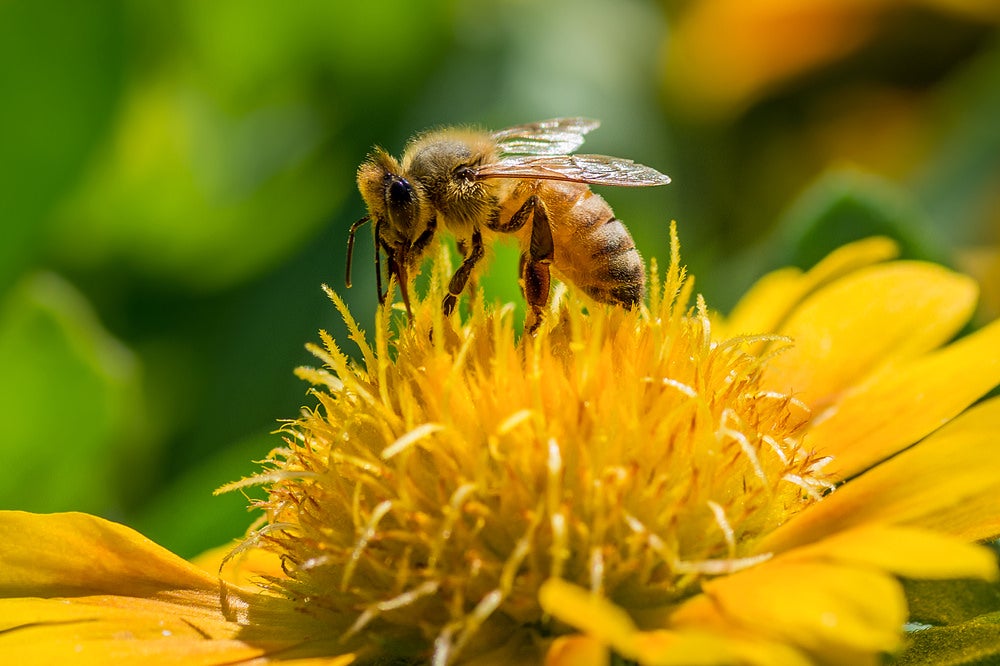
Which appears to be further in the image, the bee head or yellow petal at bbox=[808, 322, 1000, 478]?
the bee head

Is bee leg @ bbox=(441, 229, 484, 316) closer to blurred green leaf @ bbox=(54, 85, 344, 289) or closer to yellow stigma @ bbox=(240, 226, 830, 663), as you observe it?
yellow stigma @ bbox=(240, 226, 830, 663)

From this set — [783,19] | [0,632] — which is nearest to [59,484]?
[0,632]

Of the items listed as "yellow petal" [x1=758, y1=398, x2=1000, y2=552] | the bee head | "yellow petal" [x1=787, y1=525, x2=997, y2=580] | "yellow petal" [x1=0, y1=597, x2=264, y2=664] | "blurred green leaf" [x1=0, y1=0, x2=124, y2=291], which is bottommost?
"yellow petal" [x1=787, y1=525, x2=997, y2=580]

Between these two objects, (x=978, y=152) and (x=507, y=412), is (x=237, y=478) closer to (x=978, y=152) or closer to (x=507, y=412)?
(x=507, y=412)

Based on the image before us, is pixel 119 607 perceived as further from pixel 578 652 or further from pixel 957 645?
pixel 957 645

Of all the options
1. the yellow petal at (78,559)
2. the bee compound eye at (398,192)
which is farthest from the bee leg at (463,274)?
the yellow petal at (78,559)

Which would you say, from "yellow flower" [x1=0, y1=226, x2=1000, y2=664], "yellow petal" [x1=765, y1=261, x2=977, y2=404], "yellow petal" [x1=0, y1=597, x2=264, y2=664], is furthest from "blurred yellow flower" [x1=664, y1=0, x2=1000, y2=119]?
"yellow petal" [x1=0, y1=597, x2=264, y2=664]
